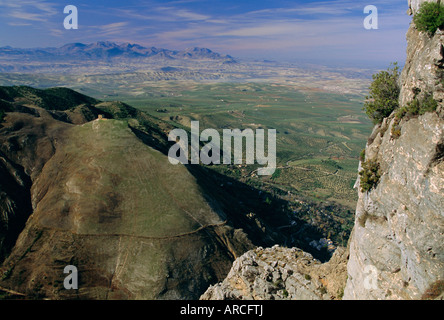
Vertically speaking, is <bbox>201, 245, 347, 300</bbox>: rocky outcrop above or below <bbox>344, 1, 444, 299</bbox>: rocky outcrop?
below

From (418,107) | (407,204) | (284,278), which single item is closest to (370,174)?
(407,204)

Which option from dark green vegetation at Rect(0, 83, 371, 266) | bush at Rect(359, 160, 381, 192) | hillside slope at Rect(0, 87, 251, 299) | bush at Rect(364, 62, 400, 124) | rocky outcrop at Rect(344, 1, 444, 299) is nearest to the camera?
rocky outcrop at Rect(344, 1, 444, 299)

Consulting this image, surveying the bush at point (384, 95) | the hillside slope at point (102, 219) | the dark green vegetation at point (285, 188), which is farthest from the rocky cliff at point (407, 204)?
the dark green vegetation at point (285, 188)

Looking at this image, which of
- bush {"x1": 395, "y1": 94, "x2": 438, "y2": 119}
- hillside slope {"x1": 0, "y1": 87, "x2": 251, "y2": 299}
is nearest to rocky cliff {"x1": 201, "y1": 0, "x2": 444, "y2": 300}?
bush {"x1": 395, "y1": 94, "x2": 438, "y2": 119}

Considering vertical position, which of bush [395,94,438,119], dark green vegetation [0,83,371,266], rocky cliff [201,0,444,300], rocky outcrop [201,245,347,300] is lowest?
dark green vegetation [0,83,371,266]

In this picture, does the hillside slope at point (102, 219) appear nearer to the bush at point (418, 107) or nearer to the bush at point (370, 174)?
the bush at point (370, 174)

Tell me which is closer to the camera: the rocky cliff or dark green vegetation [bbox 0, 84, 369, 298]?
the rocky cliff

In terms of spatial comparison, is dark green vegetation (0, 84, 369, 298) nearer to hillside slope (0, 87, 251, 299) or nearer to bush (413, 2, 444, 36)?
hillside slope (0, 87, 251, 299)
